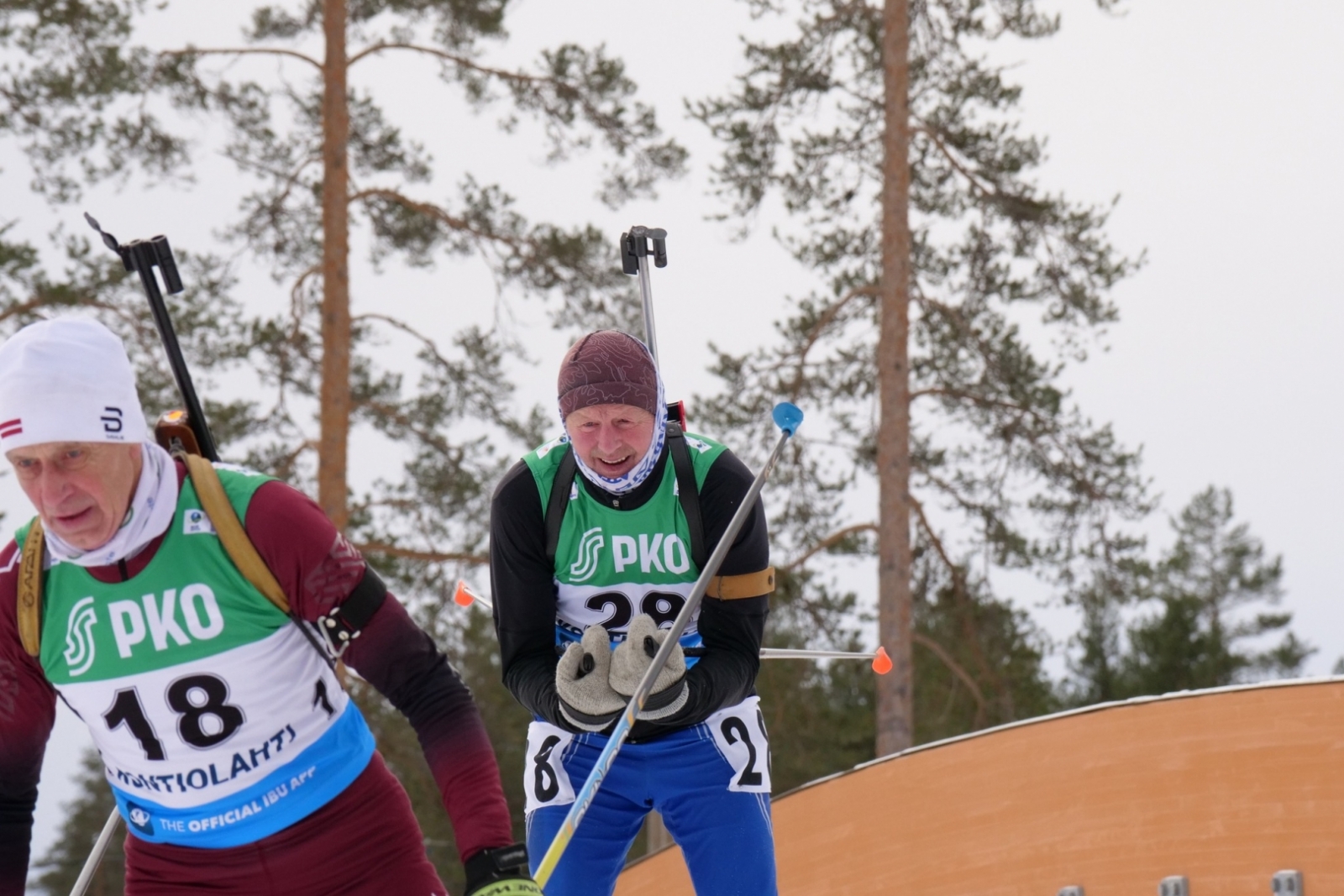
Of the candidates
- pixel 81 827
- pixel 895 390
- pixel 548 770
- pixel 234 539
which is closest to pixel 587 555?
pixel 548 770

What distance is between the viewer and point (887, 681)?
46.6 feet

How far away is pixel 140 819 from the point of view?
2.66 metres

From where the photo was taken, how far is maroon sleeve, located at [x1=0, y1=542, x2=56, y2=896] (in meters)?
2.53

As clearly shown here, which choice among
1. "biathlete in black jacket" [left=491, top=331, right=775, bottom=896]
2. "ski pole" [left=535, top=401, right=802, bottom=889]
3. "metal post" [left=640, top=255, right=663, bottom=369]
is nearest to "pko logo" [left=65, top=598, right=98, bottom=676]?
"ski pole" [left=535, top=401, right=802, bottom=889]

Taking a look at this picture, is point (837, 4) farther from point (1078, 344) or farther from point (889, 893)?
point (889, 893)

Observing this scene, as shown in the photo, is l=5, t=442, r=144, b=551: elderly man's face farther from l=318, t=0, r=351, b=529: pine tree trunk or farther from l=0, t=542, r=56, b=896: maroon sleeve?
l=318, t=0, r=351, b=529: pine tree trunk

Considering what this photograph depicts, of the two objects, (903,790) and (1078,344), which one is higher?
(1078,344)

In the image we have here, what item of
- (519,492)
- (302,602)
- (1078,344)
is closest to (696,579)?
(519,492)

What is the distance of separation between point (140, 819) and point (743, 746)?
170 cm

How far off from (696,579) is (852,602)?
37.2 feet

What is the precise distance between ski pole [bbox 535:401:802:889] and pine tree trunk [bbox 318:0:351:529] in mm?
9621

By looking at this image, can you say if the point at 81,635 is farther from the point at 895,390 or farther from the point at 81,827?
the point at 81,827

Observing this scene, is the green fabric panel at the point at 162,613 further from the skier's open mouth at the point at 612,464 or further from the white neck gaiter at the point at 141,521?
the skier's open mouth at the point at 612,464

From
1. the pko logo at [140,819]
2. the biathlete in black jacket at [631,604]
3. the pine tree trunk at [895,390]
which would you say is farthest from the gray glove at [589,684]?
the pine tree trunk at [895,390]
